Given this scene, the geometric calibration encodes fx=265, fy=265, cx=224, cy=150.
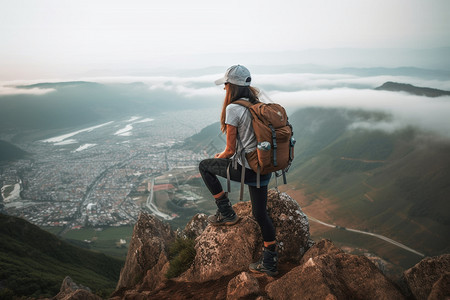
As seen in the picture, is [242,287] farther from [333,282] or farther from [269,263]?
[333,282]

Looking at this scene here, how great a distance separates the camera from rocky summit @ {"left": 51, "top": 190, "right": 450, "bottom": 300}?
17.7ft

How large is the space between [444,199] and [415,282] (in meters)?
142

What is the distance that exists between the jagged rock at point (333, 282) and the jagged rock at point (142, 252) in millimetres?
5980

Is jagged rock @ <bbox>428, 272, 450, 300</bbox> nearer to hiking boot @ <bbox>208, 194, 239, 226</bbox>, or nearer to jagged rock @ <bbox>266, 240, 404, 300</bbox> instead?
jagged rock @ <bbox>266, 240, 404, 300</bbox>

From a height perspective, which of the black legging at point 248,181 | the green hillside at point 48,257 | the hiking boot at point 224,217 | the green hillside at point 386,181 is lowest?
the green hillside at point 386,181

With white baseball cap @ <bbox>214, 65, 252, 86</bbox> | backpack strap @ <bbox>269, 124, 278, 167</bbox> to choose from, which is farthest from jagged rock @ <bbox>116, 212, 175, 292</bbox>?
white baseball cap @ <bbox>214, 65, 252, 86</bbox>

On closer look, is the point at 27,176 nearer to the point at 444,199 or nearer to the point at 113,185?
the point at 113,185

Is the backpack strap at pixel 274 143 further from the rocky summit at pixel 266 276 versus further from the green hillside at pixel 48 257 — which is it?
the green hillside at pixel 48 257

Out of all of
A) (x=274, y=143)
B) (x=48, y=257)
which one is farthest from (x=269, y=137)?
(x=48, y=257)

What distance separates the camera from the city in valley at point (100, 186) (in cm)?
9619

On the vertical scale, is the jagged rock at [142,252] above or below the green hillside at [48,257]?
above

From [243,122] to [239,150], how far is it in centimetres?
62

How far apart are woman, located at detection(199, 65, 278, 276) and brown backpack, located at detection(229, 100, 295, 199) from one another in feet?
0.66

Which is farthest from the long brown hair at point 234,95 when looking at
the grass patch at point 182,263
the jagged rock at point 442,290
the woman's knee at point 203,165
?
the jagged rock at point 442,290
